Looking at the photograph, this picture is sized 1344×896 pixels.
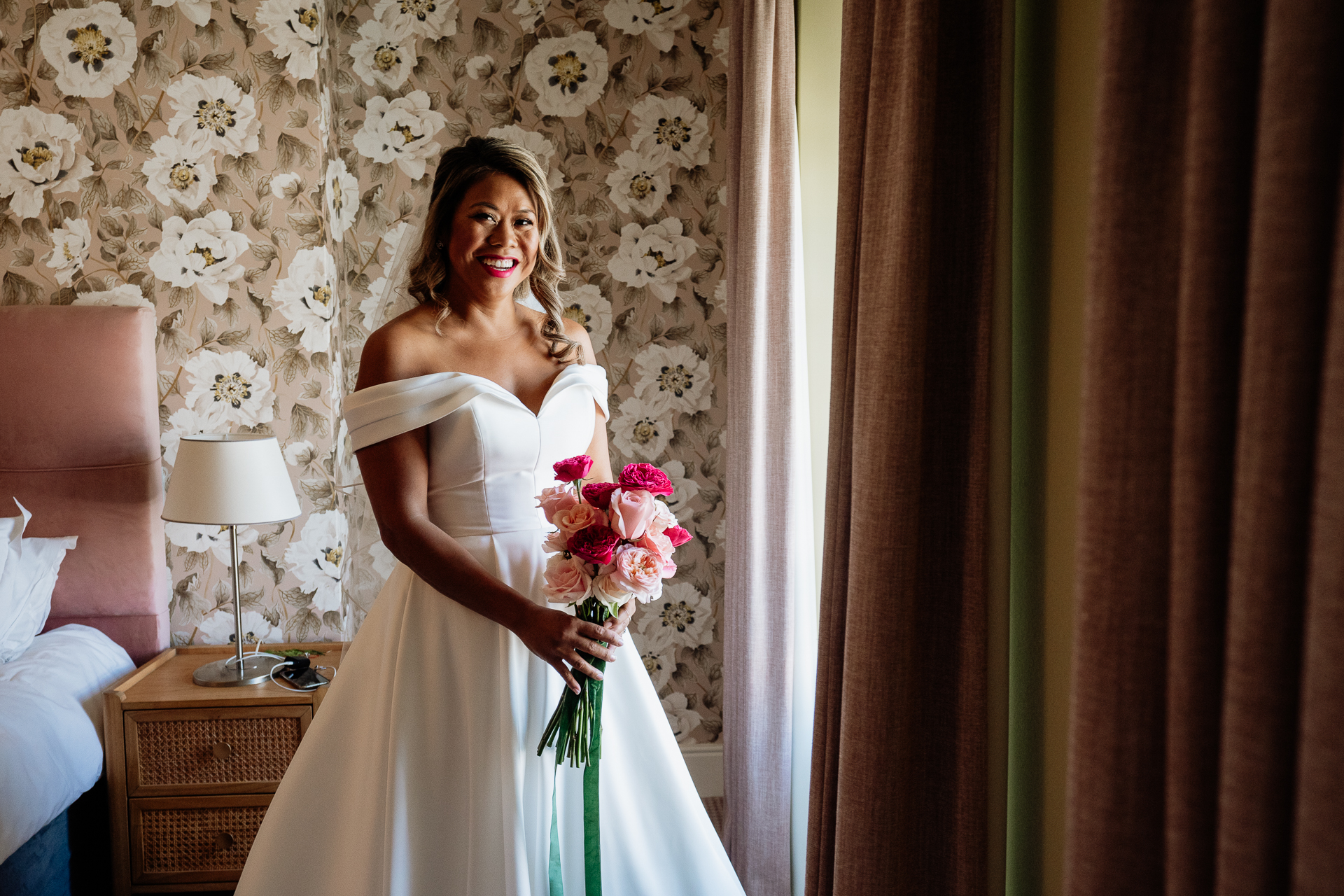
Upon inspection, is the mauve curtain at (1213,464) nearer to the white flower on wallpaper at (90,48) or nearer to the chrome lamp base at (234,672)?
the chrome lamp base at (234,672)

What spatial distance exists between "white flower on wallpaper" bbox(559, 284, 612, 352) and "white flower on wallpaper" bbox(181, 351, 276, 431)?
0.96 m

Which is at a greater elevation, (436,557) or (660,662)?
(436,557)

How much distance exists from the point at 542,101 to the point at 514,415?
148 cm

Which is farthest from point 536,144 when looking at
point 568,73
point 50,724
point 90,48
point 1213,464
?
point 1213,464

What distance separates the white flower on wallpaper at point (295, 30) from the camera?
2.59 metres

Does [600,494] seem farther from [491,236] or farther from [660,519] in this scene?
[491,236]

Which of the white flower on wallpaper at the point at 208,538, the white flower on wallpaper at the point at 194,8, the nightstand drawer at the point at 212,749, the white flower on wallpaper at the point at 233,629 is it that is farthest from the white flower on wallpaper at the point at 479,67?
the nightstand drawer at the point at 212,749

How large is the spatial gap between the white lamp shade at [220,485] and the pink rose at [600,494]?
1.45 metres

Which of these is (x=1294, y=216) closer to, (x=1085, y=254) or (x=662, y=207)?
(x=1085, y=254)

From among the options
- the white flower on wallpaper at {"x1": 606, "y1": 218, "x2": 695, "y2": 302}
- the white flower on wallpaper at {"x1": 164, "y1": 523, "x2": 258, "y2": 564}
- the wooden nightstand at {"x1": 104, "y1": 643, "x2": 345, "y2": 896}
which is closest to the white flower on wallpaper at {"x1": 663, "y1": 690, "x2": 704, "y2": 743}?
the wooden nightstand at {"x1": 104, "y1": 643, "x2": 345, "y2": 896}

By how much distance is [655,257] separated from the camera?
2748 mm

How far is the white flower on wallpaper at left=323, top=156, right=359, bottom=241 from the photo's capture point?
266 centimetres

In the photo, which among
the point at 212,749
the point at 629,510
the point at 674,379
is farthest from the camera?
the point at 674,379

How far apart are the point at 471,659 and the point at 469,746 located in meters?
0.15
